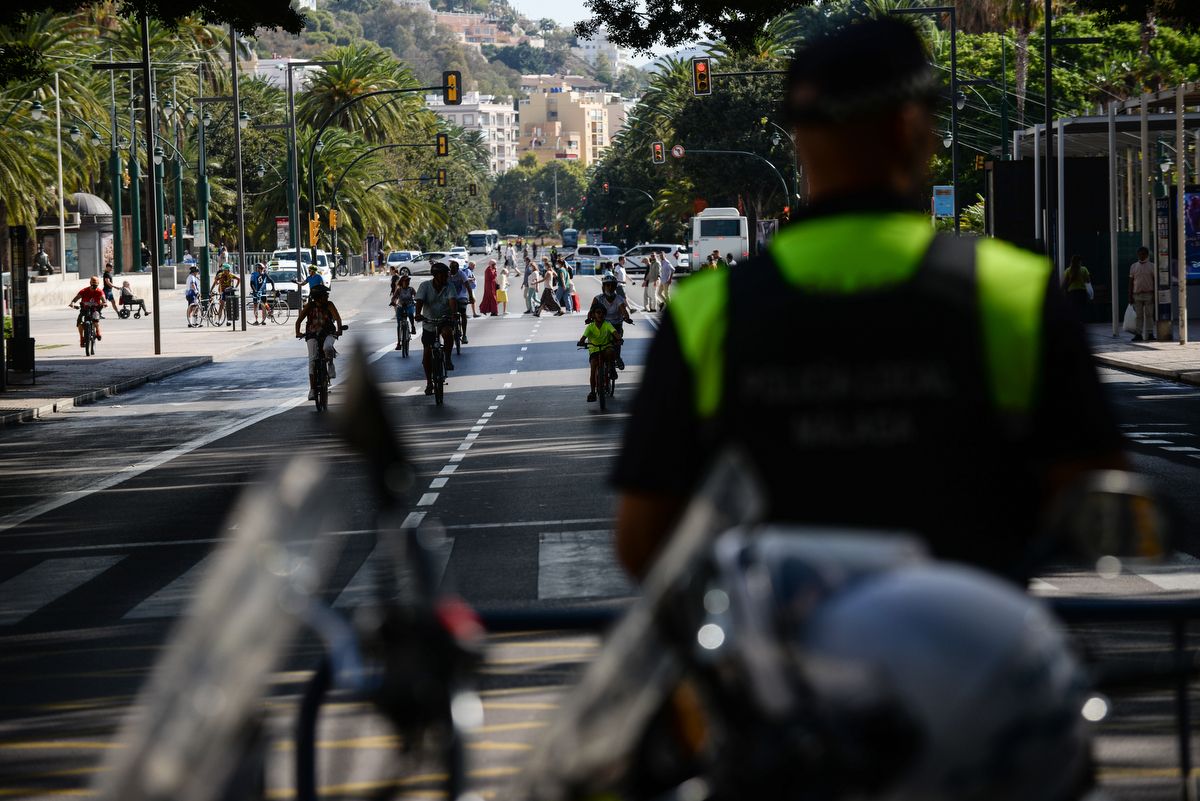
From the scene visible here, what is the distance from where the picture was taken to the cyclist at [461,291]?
2802cm

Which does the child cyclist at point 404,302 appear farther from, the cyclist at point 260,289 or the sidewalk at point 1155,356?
the cyclist at point 260,289

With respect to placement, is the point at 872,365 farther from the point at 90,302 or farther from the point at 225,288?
the point at 225,288

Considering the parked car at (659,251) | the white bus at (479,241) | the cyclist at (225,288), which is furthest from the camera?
the white bus at (479,241)

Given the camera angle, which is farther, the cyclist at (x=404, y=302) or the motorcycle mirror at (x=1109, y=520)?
the cyclist at (x=404, y=302)

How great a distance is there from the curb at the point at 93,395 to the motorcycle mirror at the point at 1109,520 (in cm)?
2393

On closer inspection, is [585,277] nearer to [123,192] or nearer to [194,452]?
[123,192]

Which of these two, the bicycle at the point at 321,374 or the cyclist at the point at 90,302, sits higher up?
the cyclist at the point at 90,302

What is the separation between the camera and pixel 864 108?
2.54 meters

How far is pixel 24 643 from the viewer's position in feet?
30.1

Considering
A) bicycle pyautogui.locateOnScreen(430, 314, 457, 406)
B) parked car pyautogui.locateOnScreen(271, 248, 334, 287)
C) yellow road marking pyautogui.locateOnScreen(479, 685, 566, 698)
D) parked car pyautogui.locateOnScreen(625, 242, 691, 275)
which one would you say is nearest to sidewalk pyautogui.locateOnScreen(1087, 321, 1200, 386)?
bicycle pyautogui.locateOnScreen(430, 314, 457, 406)

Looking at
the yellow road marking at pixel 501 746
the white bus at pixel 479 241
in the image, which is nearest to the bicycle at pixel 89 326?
the yellow road marking at pixel 501 746

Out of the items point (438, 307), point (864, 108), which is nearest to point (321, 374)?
point (438, 307)

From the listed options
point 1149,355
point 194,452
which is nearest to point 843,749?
point 194,452

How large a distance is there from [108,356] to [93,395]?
10212 millimetres
